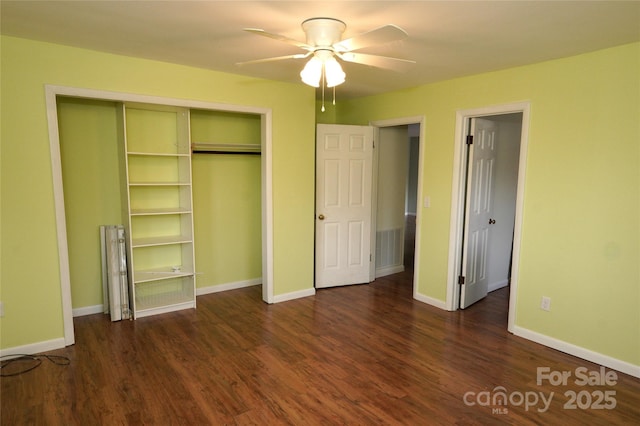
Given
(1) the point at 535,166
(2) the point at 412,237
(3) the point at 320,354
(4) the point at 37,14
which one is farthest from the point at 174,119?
(2) the point at 412,237

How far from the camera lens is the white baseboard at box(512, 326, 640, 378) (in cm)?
290

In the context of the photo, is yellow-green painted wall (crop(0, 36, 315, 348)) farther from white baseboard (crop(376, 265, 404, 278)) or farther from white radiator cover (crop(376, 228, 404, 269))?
white baseboard (crop(376, 265, 404, 278))

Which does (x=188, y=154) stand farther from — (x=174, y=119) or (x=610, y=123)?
(x=610, y=123)

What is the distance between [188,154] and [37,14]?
1744 mm

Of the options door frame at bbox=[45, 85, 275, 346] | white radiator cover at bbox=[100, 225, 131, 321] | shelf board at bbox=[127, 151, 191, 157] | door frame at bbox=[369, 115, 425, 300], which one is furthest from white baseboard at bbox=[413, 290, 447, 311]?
white radiator cover at bbox=[100, 225, 131, 321]

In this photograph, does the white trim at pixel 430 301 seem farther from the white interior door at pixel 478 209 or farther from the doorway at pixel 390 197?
the doorway at pixel 390 197

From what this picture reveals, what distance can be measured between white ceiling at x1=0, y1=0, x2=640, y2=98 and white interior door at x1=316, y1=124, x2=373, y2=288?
147cm

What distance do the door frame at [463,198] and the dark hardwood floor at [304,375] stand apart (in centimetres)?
31

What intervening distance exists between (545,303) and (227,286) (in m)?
3.39

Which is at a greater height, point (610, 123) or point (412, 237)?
point (610, 123)

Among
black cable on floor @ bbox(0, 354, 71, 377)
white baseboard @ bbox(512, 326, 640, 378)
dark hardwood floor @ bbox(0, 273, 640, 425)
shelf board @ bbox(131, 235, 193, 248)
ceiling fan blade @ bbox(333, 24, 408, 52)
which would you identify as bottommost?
dark hardwood floor @ bbox(0, 273, 640, 425)

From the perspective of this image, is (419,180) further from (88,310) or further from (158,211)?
(88,310)

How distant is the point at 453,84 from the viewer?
392 centimetres

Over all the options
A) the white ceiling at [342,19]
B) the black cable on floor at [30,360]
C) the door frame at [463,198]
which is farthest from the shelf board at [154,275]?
the door frame at [463,198]
